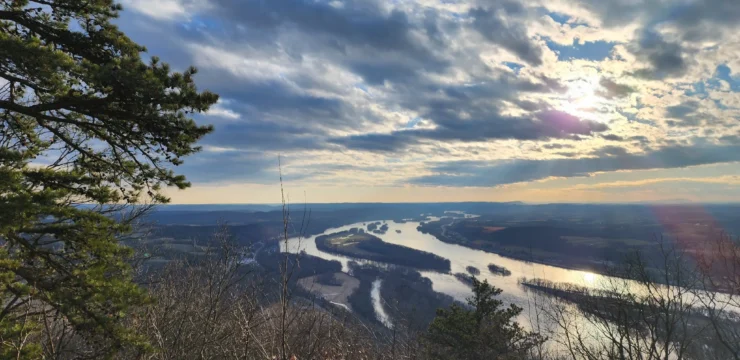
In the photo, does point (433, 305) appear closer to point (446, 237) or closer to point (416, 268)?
point (416, 268)

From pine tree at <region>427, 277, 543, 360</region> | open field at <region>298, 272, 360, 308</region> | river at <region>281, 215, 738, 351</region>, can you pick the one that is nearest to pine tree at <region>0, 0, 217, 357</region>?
pine tree at <region>427, 277, 543, 360</region>

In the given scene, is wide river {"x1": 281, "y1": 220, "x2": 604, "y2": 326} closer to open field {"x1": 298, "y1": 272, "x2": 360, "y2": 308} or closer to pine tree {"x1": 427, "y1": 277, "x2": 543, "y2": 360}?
open field {"x1": 298, "y1": 272, "x2": 360, "y2": 308}

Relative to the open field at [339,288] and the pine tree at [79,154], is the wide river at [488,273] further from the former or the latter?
the pine tree at [79,154]

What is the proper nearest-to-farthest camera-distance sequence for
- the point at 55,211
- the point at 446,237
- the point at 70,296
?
the point at 70,296
the point at 55,211
the point at 446,237

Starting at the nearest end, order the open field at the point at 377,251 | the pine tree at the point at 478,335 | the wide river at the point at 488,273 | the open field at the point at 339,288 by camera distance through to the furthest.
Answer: the pine tree at the point at 478,335 < the wide river at the point at 488,273 < the open field at the point at 339,288 < the open field at the point at 377,251

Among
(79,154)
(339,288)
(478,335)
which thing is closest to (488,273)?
(339,288)

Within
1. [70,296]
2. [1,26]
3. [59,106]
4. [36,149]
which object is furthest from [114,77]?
[70,296]

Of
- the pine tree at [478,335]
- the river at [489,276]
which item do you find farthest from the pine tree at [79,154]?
the river at [489,276]

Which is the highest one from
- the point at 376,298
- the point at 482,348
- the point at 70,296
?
the point at 70,296
